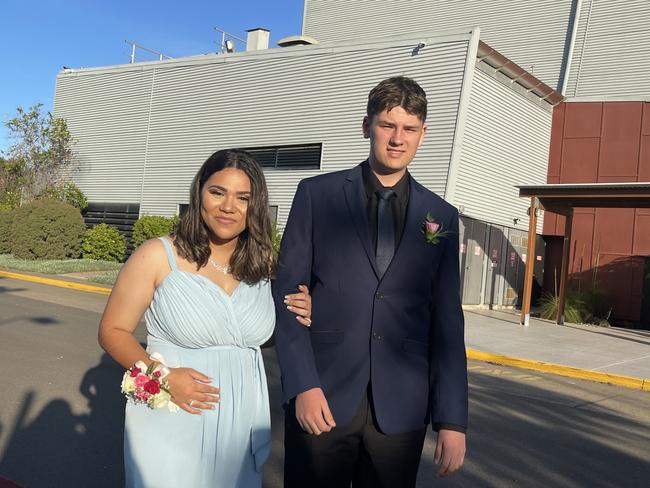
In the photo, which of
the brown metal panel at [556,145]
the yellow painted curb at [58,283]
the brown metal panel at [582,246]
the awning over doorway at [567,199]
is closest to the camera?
the awning over doorway at [567,199]

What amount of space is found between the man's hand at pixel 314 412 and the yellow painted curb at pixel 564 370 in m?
9.17

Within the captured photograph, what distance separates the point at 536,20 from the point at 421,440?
26830 mm

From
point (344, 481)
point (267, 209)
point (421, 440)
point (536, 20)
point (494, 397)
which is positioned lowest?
point (494, 397)

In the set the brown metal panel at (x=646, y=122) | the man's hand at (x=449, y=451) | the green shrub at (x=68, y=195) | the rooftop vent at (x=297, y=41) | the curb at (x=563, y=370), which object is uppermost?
the rooftop vent at (x=297, y=41)

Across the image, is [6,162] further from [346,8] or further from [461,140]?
[461,140]

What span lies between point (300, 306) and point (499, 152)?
18.9 metres

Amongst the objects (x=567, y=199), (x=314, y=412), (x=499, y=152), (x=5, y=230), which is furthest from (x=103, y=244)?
(x=314, y=412)

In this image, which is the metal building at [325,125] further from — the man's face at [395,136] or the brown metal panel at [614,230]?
the man's face at [395,136]

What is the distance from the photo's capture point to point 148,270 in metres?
2.39

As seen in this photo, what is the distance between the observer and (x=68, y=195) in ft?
89.4

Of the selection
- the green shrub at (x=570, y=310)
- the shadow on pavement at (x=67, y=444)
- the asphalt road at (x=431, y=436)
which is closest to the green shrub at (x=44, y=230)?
the asphalt road at (x=431, y=436)

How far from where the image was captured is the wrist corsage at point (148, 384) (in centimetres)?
226

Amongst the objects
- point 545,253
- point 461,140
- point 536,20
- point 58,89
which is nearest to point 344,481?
point 461,140

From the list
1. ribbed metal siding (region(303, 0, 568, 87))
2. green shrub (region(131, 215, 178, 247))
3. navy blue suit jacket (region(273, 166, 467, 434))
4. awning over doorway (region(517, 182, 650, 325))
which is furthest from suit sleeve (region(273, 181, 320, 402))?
ribbed metal siding (region(303, 0, 568, 87))
